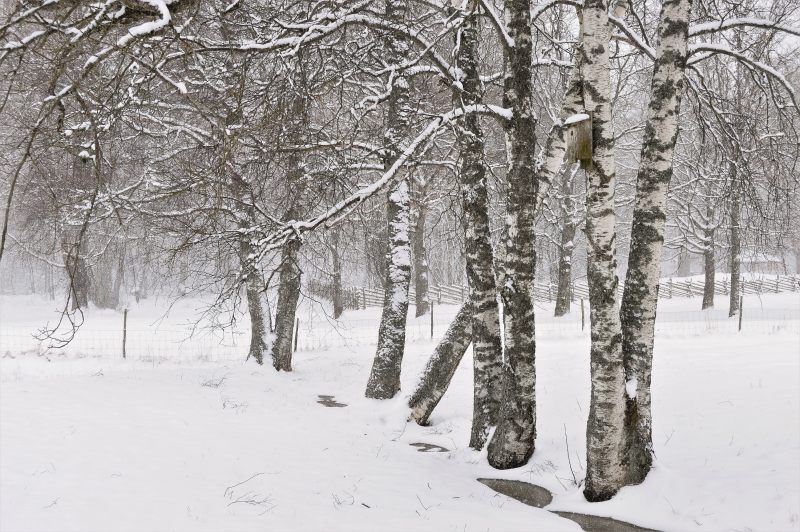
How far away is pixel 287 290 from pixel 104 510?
27.4ft

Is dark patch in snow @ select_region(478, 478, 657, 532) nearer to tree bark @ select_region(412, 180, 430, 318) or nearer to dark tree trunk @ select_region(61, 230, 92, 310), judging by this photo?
dark tree trunk @ select_region(61, 230, 92, 310)

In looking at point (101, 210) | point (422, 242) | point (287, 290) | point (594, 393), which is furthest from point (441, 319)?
point (594, 393)

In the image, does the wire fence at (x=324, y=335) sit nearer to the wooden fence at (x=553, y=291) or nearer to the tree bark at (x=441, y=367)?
the tree bark at (x=441, y=367)

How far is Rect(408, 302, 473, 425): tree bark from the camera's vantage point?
8602 mm

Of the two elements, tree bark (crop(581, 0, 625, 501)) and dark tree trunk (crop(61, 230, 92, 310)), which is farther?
tree bark (crop(581, 0, 625, 501))

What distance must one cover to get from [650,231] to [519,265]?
4.63 feet

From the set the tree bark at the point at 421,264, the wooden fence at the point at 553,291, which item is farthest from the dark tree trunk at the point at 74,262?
the wooden fence at the point at 553,291

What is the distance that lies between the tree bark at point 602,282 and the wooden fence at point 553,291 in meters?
24.9

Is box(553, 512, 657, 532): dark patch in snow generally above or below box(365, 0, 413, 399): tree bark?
below

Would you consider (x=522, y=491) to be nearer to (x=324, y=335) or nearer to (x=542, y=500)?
(x=542, y=500)

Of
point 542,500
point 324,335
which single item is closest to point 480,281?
point 542,500

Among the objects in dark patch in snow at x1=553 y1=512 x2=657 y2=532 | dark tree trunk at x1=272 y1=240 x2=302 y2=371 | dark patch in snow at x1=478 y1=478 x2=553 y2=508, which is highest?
dark tree trunk at x1=272 y1=240 x2=302 y2=371

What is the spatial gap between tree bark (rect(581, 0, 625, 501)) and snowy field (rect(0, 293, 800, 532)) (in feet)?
1.17

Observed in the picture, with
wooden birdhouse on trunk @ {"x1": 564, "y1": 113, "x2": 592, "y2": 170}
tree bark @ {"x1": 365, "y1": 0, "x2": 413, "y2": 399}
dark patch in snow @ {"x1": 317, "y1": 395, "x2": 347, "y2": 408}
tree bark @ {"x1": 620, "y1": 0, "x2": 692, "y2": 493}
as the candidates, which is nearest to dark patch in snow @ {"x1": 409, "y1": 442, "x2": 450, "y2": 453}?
tree bark @ {"x1": 365, "y1": 0, "x2": 413, "y2": 399}
